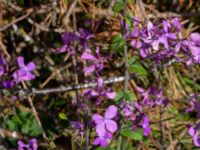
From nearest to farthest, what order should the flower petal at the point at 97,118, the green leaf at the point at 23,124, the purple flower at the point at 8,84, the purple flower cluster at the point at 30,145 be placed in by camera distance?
the flower petal at the point at 97,118, the purple flower cluster at the point at 30,145, the purple flower at the point at 8,84, the green leaf at the point at 23,124

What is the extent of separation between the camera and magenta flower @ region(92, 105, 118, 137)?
1.62 metres

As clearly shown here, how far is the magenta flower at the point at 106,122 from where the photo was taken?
1.62 meters

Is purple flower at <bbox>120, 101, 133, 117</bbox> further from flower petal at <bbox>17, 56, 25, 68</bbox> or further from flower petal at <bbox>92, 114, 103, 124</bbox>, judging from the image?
flower petal at <bbox>17, 56, 25, 68</bbox>

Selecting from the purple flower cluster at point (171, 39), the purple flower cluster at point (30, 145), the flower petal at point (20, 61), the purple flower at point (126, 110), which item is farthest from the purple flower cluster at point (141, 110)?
the flower petal at point (20, 61)

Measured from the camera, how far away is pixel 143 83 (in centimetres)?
262

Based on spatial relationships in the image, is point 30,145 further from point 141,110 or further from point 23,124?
point 141,110

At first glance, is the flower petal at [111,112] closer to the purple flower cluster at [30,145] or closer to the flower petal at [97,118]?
the flower petal at [97,118]

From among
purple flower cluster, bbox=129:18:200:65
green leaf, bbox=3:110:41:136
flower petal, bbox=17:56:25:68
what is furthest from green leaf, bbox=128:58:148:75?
green leaf, bbox=3:110:41:136

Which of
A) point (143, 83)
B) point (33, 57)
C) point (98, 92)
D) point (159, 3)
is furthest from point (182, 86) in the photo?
point (98, 92)

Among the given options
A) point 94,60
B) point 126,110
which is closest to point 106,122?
point 126,110

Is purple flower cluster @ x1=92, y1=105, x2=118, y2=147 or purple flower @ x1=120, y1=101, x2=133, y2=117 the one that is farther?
purple flower @ x1=120, y1=101, x2=133, y2=117

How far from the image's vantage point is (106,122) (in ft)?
5.36

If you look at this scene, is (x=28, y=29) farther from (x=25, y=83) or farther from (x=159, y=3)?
(x=159, y=3)

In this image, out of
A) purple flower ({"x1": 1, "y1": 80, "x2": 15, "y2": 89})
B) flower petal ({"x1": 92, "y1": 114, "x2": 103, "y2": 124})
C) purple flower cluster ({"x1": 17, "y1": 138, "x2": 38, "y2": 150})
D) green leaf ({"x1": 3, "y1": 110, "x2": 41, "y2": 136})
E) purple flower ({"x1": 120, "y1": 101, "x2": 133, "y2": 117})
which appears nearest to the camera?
flower petal ({"x1": 92, "y1": 114, "x2": 103, "y2": 124})
